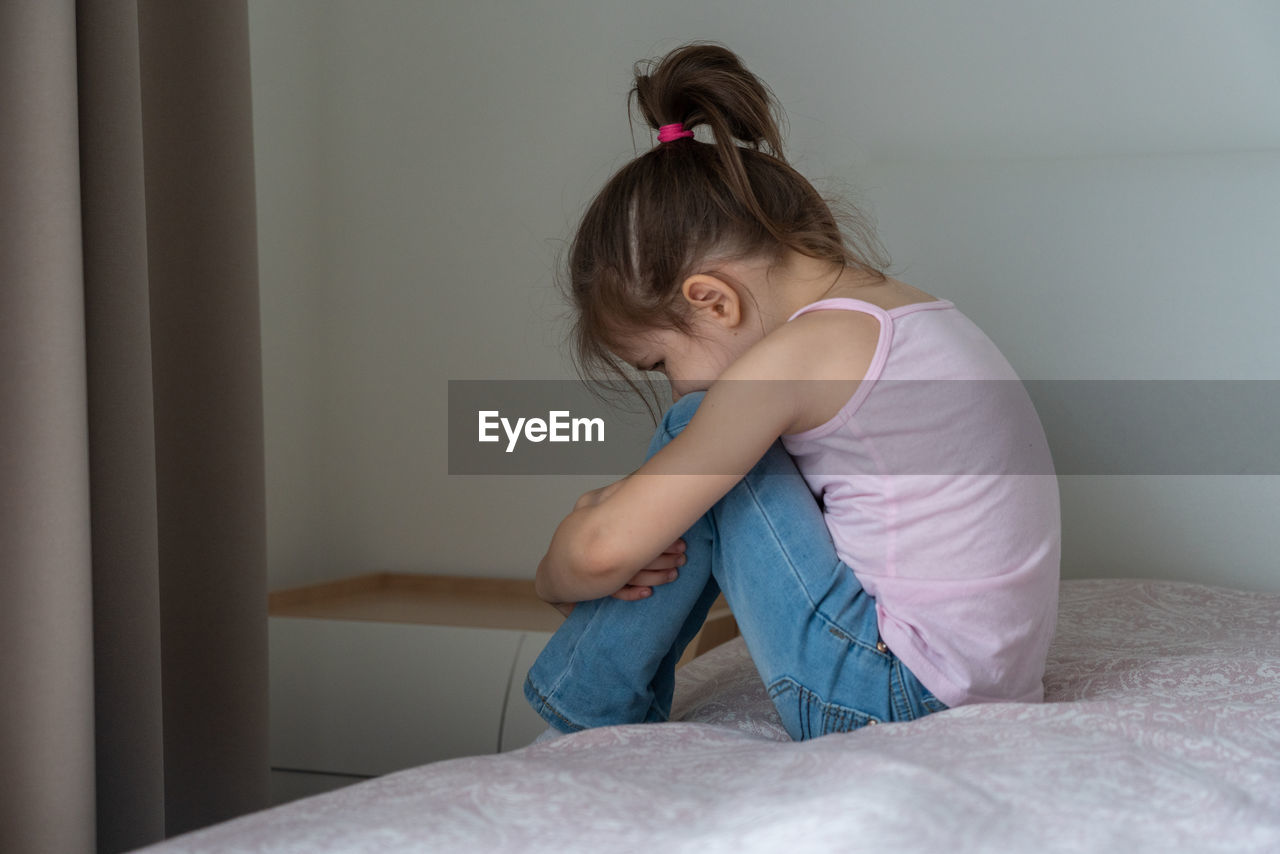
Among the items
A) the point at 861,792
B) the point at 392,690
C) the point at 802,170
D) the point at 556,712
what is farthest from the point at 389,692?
the point at 861,792

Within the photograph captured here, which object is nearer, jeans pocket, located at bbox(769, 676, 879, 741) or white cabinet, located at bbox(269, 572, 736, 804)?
jeans pocket, located at bbox(769, 676, 879, 741)

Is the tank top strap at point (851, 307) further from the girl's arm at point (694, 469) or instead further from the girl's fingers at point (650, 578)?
the girl's fingers at point (650, 578)

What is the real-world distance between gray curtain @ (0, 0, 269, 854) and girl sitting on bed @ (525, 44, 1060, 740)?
0.39 m

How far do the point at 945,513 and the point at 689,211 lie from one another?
388mm

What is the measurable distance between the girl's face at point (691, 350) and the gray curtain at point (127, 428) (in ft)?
1.58

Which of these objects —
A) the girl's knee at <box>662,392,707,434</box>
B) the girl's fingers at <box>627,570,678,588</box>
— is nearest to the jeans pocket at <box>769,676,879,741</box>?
the girl's fingers at <box>627,570,678,588</box>

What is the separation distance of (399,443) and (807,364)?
1580 millimetres

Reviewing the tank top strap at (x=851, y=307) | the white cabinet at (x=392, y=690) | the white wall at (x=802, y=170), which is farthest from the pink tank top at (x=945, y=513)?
the white wall at (x=802, y=170)

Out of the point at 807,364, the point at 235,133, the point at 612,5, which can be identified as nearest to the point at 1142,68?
the point at 612,5

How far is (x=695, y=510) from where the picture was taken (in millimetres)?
986

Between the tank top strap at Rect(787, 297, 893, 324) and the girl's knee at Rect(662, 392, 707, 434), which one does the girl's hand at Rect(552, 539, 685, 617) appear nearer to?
the girl's knee at Rect(662, 392, 707, 434)

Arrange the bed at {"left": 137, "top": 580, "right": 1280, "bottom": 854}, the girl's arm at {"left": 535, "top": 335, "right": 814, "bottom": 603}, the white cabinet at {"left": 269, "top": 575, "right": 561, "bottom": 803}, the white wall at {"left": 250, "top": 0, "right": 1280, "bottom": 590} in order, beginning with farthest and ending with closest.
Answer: the white wall at {"left": 250, "top": 0, "right": 1280, "bottom": 590}, the white cabinet at {"left": 269, "top": 575, "right": 561, "bottom": 803}, the girl's arm at {"left": 535, "top": 335, "right": 814, "bottom": 603}, the bed at {"left": 137, "top": 580, "right": 1280, "bottom": 854}

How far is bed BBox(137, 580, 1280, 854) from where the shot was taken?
1.86 ft

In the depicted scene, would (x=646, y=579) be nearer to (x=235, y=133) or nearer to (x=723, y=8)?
(x=235, y=133)
